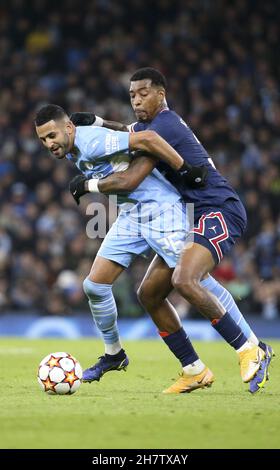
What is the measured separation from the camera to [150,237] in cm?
769

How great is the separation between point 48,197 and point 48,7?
636 cm

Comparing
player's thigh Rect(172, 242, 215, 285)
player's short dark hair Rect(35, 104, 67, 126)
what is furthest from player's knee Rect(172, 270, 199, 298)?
player's short dark hair Rect(35, 104, 67, 126)

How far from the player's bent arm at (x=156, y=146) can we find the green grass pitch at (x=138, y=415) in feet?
5.97

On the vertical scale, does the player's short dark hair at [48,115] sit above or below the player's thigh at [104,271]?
above

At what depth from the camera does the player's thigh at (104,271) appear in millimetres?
7797

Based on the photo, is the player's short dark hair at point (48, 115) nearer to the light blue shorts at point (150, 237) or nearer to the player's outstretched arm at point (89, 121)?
the player's outstretched arm at point (89, 121)

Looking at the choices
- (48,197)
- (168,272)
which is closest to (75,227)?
(48,197)

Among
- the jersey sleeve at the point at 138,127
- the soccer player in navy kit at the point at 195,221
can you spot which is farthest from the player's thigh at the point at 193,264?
the jersey sleeve at the point at 138,127

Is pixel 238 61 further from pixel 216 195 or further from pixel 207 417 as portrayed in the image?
pixel 207 417

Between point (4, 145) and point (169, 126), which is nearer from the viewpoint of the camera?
point (169, 126)

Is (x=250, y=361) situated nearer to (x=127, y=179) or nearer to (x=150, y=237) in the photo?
(x=150, y=237)

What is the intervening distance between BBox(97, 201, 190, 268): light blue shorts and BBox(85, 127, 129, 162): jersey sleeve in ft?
2.13

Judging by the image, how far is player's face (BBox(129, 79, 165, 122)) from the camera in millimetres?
7723

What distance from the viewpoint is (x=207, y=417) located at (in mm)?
5996
